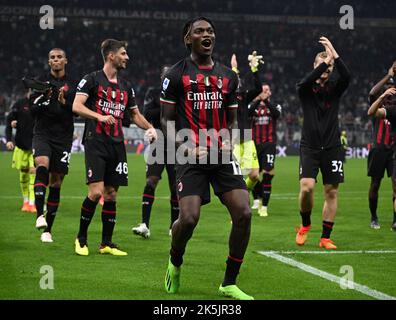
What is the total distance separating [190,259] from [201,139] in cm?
249

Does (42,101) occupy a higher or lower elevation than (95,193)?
higher

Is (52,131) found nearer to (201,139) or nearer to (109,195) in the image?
(109,195)

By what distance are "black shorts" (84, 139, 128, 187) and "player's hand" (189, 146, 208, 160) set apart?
2683 mm

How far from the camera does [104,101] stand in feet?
31.0

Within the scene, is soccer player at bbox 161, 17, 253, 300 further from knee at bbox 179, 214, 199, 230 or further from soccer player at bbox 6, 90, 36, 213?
soccer player at bbox 6, 90, 36, 213

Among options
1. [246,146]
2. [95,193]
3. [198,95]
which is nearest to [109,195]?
[95,193]

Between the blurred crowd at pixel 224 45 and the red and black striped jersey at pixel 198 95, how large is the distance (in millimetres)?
42255

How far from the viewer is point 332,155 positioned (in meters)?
10.3

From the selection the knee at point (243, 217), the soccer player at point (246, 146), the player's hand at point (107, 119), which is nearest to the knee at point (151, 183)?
the soccer player at point (246, 146)

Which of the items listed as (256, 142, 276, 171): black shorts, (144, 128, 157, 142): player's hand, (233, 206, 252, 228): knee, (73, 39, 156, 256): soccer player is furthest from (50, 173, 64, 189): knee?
(256, 142, 276, 171): black shorts

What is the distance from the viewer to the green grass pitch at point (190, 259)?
7172 millimetres

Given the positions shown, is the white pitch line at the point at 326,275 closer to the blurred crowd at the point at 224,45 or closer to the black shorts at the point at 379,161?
the black shorts at the point at 379,161
